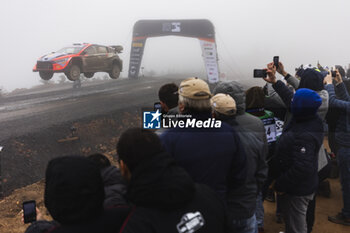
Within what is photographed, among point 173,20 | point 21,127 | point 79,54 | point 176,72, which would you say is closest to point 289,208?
point 21,127

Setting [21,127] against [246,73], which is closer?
[21,127]

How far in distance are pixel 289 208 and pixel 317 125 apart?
35.9 inches

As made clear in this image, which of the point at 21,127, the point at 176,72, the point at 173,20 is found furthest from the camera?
the point at 176,72

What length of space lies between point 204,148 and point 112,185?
0.62 metres

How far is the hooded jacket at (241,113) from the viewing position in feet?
8.30

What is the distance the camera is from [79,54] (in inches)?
304

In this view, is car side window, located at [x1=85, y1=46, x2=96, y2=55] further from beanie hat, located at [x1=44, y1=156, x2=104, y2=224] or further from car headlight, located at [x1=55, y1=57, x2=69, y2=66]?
beanie hat, located at [x1=44, y1=156, x2=104, y2=224]

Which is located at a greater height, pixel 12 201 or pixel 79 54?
pixel 79 54

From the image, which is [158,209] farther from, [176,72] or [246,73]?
[246,73]

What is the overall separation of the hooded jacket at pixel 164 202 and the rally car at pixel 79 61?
22.6ft

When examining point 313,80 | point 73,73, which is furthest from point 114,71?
point 313,80

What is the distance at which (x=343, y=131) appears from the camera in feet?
12.2

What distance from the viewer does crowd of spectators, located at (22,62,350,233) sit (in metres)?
1.28

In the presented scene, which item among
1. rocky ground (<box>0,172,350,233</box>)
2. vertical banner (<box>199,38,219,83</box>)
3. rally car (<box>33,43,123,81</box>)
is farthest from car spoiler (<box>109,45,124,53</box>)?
rocky ground (<box>0,172,350,233</box>)
